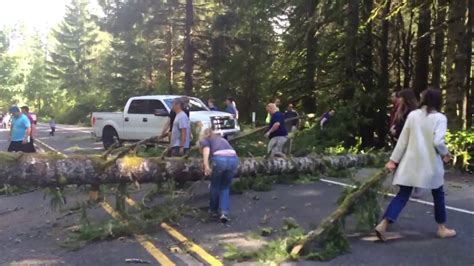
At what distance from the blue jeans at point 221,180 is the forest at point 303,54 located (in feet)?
25.2

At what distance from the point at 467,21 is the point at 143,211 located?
11.4 metres

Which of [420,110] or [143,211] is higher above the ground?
[420,110]

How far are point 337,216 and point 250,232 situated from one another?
138cm

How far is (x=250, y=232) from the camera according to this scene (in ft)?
23.1

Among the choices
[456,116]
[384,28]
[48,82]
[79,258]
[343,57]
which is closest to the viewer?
[79,258]

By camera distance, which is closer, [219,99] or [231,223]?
[231,223]

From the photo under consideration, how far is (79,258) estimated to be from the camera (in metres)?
6.21

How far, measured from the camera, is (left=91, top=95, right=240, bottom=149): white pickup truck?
16.8 m

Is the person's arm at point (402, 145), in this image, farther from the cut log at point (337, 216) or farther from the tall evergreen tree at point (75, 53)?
the tall evergreen tree at point (75, 53)

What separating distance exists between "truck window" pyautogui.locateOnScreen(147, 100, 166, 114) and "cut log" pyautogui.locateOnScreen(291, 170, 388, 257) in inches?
454

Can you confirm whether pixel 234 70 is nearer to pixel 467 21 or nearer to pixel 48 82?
pixel 467 21

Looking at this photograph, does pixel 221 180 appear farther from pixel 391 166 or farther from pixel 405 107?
pixel 405 107

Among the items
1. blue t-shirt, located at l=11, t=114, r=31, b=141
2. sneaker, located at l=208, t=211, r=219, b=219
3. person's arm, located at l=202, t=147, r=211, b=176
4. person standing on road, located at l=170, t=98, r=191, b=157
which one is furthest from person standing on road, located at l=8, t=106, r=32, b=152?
person's arm, located at l=202, t=147, r=211, b=176

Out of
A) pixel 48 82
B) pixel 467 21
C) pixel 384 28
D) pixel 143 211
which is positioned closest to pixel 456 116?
pixel 467 21
